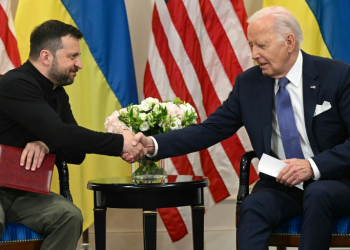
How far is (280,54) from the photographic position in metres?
2.82

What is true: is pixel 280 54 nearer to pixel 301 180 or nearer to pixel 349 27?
pixel 301 180

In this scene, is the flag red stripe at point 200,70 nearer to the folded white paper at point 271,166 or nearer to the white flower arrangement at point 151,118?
the white flower arrangement at point 151,118

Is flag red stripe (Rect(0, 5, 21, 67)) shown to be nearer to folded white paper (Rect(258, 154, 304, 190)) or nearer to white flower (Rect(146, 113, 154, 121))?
white flower (Rect(146, 113, 154, 121))

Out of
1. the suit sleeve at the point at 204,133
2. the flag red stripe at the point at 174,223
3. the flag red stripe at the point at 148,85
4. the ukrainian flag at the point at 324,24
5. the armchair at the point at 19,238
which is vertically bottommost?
the flag red stripe at the point at 174,223

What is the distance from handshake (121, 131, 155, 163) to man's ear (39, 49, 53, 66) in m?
0.58

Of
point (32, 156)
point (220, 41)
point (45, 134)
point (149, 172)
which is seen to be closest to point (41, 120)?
point (45, 134)

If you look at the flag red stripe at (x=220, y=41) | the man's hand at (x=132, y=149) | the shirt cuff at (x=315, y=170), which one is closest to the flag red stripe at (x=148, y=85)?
the flag red stripe at (x=220, y=41)

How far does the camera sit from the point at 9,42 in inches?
151

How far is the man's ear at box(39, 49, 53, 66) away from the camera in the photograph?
3.04 metres

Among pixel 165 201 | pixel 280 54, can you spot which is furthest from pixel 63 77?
pixel 280 54

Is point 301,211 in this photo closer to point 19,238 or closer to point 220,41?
point 19,238

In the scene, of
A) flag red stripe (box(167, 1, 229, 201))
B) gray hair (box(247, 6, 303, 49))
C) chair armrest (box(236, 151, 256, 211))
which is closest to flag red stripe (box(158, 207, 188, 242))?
flag red stripe (box(167, 1, 229, 201))

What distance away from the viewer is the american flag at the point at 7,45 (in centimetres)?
380

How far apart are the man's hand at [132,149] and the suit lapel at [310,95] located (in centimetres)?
87
